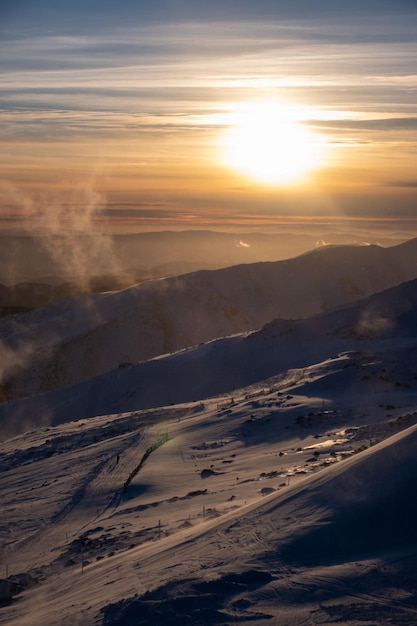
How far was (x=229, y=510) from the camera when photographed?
9031mm

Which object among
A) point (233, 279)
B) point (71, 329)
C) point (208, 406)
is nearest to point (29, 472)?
point (208, 406)

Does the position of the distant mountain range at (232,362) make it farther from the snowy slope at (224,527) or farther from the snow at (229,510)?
the snowy slope at (224,527)

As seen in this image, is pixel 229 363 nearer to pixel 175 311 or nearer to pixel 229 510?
pixel 229 510

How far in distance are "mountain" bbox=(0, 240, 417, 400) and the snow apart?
23061mm

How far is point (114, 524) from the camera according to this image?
9.63m

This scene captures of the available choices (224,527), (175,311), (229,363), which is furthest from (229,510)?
(175,311)

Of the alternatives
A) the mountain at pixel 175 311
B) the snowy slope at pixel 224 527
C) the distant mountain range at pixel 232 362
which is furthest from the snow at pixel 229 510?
the mountain at pixel 175 311

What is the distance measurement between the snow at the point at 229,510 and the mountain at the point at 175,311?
2306cm

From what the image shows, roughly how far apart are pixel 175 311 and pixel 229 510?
40.2 meters

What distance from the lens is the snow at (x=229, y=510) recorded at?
20.5ft

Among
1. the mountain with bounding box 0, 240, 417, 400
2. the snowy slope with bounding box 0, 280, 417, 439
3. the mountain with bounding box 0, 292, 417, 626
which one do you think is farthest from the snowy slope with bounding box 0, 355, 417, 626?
the mountain with bounding box 0, 240, 417, 400

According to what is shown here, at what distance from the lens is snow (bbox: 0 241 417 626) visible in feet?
20.5

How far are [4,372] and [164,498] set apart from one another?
3315cm

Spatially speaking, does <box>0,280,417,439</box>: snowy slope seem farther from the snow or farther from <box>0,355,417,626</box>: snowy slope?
<box>0,355,417,626</box>: snowy slope
